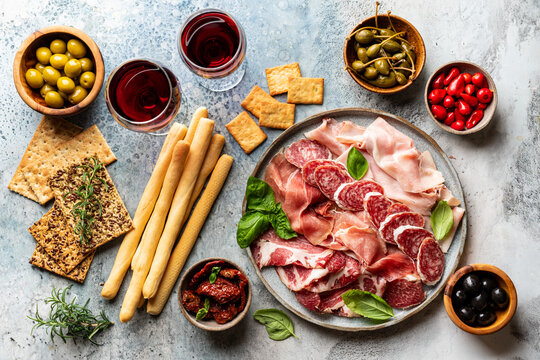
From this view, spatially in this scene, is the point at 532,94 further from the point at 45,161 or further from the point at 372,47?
the point at 45,161

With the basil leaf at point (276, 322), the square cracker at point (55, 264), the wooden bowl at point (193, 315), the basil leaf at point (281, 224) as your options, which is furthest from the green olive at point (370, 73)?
the square cracker at point (55, 264)

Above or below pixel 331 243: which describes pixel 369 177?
above

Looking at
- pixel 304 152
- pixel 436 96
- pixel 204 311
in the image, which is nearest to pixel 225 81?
pixel 304 152

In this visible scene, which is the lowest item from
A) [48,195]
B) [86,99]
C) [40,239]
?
[40,239]

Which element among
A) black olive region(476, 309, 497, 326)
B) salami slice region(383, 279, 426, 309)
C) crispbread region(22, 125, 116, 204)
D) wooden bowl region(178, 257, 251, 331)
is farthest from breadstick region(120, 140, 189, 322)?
black olive region(476, 309, 497, 326)

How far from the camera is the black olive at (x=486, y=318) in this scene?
2061 millimetres

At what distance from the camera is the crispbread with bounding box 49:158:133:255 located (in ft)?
7.62

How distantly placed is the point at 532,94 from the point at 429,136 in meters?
0.59

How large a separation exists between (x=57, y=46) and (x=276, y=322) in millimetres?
1724

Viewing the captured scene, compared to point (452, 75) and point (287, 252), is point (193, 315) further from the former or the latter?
point (452, 75)

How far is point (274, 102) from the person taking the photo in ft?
7.68

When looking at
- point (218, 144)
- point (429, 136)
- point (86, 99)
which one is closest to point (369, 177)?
point (429, 136)

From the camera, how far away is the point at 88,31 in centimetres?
243

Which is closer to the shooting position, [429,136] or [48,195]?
[429,136]
